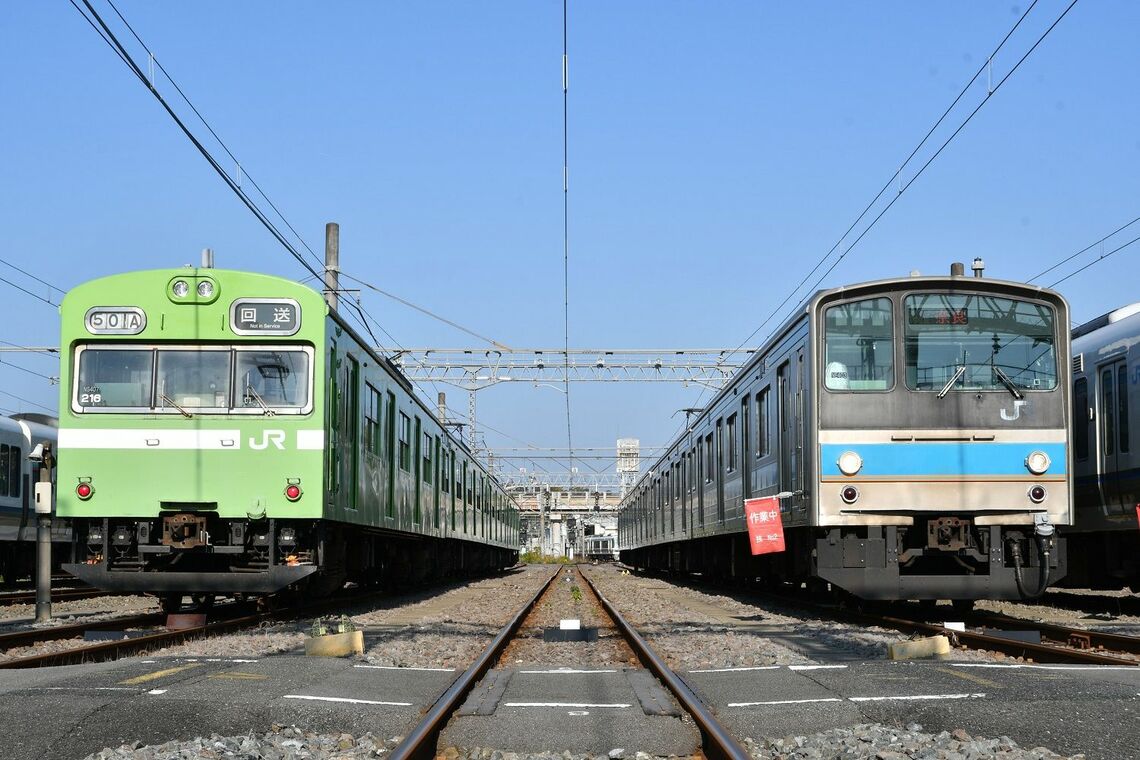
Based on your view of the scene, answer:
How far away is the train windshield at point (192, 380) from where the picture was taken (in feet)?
38.5

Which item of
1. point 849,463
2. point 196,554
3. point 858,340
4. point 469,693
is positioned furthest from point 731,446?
point 469,693

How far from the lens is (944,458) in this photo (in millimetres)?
11570

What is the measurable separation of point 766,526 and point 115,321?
21.4 ft

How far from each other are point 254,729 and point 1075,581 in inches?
493

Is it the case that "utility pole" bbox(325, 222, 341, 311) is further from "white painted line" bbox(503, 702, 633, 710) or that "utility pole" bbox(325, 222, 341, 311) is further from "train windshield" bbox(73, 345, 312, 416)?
"white painted line" bbox(503, 702, 633, 710)

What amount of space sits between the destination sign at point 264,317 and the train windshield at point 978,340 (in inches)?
227

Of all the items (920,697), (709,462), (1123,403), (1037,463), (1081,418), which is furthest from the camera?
(709,462)

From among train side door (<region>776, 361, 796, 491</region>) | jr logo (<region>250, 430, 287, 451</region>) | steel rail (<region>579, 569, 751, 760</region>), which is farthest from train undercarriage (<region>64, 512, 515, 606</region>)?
train side door (<region>776, 361, 796, 491</region>)

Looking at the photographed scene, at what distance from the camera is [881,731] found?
219 inches

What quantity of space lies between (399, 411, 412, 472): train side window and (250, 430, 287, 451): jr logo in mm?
6150

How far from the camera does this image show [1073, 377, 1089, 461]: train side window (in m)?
14.8

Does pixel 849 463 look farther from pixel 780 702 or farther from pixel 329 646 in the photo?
pixel 780 702

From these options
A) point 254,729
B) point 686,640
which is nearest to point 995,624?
point 686,640

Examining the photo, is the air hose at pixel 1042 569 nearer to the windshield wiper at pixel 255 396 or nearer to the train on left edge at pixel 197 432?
the train on left edge at pixel 197 432
